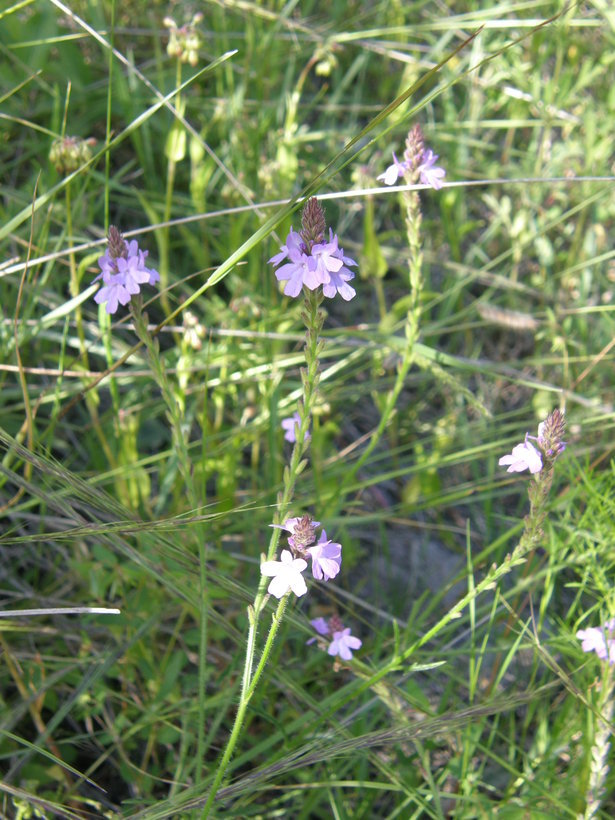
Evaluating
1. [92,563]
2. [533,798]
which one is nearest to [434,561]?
[533,798]

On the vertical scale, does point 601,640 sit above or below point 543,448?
below

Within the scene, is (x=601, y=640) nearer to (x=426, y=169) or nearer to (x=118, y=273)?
(x=426, y=169)


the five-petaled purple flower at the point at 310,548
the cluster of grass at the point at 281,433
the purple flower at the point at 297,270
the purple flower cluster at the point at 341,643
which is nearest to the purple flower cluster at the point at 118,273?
the cluster of grass at the point at 281,433

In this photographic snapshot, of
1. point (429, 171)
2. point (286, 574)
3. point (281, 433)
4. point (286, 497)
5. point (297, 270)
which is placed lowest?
point (286, 574)

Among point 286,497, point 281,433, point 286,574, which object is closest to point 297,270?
point 286,497

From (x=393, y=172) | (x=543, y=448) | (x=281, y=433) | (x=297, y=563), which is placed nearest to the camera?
(x=297, y=563)

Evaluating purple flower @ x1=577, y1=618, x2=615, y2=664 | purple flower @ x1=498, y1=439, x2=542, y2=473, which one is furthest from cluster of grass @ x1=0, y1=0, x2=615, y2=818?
purple flower @ x1=498, y1=439, x2=542, y2=473

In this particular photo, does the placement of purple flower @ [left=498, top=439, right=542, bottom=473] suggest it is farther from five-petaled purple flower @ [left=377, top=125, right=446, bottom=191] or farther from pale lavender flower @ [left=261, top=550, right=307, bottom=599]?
five-petaled purple flower @ [left=377, top=125, right=446, bottom=191]

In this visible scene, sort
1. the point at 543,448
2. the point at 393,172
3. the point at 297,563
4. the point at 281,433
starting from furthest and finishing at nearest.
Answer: the point at 281,433 → the point at 393,172 → the point at 543,448 → the point at 297,563
